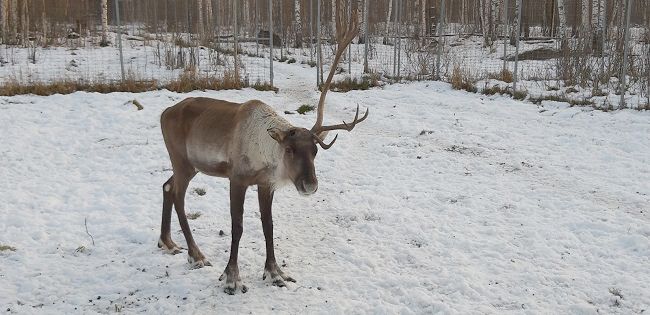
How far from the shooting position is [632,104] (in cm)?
1107

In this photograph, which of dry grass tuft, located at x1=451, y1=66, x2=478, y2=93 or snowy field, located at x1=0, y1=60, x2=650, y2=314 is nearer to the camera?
snowy field, located at x1=0, y1=60, x2=650, y2=314

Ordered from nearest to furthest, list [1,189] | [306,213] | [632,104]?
[306,213] → [1,189] → [632,104]

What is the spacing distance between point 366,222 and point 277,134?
7.18 feet

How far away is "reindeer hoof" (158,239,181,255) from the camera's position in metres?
5.04

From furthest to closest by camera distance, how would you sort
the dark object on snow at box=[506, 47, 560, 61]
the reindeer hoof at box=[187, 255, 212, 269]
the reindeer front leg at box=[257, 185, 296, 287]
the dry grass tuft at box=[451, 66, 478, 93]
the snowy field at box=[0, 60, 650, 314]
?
the dark object on snow at box=[506, 47, 560, 61] < the dry grass tuft at box=[451, 66, 478, 93] < the reindeer hoof at box=[187, 255, 212, 269] < the reindeer front leg at box=[257, 185, 296, 287] < the snowy field at box=[0, 60, 650, 314]

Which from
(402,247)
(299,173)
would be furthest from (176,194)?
(402,247)

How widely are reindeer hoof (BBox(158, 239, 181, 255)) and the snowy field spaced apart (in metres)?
0.06

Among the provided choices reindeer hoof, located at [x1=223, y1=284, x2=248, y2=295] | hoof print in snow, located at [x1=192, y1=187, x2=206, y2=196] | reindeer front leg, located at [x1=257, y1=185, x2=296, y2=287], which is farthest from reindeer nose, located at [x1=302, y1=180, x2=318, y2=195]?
hoof print in snow, located at [x1=192, y1=187, x2=206, y2=196]

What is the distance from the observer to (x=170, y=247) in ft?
16.6

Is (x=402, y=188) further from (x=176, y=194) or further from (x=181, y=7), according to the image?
(x=181, y=7)

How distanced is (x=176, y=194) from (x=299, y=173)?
4.76 ft

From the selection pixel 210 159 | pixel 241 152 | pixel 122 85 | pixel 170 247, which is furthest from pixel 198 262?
pixel 122 85

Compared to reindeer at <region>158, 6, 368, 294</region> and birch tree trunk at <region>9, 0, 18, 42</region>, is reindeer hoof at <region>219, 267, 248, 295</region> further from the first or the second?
birch tree trunk at <region>9, 0, 18, 42</region>

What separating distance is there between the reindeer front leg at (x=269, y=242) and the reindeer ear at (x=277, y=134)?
0.58 m
